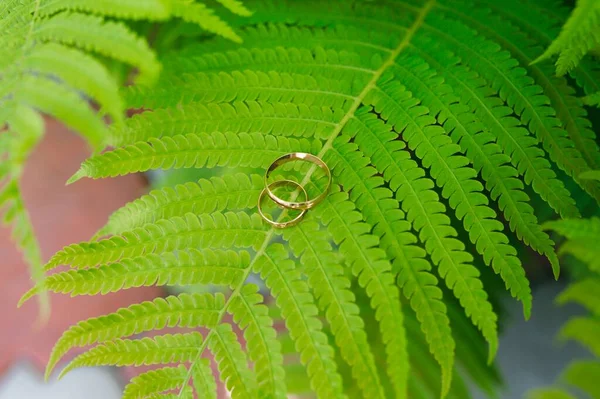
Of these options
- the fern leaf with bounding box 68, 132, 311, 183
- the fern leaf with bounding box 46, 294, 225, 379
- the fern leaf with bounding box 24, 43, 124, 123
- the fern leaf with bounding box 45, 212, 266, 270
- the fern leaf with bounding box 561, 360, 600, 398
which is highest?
the fern leaf with bounding box 68, 132, 311, 183

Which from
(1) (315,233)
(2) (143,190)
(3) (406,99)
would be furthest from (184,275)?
(2) (143,190)

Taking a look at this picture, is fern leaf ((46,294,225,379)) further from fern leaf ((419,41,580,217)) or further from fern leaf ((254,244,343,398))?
fern leaf ((419,41,580,217))

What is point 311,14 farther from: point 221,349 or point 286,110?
point 221,349

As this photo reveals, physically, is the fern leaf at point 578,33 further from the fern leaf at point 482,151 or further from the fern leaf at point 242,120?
the fern leaf at point 242,120

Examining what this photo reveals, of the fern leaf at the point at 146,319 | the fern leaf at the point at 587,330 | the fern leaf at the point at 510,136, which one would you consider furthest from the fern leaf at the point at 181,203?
the fern leaf at the point at 587,330

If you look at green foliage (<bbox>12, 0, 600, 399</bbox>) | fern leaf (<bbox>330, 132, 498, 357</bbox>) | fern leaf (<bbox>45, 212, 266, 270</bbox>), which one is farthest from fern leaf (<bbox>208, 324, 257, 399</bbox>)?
fern leaf (<bbox>330, 132, 498, 357</bbox>)

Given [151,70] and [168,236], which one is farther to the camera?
[168,236]

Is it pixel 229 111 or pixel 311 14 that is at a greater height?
pixel 311 14

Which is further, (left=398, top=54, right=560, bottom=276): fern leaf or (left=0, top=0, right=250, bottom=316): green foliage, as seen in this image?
(left=398, top=54, right=560, bottom=276): fern leaf
